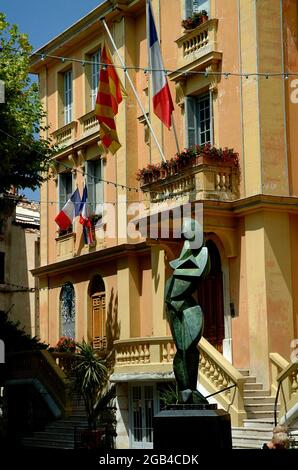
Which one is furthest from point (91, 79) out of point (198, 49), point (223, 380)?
point (223, 380)

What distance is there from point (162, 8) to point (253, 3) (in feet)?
13.7

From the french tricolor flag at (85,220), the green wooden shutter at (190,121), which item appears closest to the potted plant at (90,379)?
the french tricolor flag at (85,220)

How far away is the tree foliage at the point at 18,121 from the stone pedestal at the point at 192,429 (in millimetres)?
11048

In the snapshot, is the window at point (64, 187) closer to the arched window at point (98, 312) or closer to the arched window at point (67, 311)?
the arched window at point (67, 311)

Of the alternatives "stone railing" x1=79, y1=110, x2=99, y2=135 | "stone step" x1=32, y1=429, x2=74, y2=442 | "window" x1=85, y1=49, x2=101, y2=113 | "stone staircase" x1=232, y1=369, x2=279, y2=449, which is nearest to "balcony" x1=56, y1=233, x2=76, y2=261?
"stone railing" x1=79, y1=110, x2=99, y2=135

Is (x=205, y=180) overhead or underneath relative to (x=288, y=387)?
overhead

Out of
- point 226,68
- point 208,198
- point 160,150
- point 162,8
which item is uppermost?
point 162,8

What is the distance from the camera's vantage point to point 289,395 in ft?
66.0

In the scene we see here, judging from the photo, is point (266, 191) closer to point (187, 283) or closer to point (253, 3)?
point (253, 3)

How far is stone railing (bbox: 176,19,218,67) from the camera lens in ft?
80.2

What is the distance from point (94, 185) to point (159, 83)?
7.33 m

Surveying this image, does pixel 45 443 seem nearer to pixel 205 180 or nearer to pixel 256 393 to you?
pixel 256 393

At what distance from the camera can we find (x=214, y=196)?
23.0 m

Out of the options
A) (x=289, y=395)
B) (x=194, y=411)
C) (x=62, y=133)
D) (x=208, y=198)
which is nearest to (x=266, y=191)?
(x=208, y=198)
